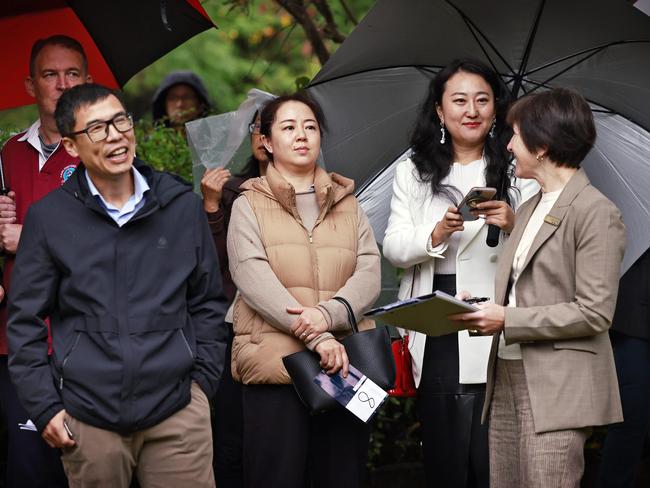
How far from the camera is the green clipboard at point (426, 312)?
4438 mm

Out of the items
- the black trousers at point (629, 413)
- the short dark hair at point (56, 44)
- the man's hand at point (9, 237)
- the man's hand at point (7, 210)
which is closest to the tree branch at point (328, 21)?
the short dark hair at point (56, 44)

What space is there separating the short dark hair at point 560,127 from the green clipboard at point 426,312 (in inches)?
27.6

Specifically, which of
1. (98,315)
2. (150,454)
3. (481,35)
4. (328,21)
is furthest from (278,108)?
(328,21)

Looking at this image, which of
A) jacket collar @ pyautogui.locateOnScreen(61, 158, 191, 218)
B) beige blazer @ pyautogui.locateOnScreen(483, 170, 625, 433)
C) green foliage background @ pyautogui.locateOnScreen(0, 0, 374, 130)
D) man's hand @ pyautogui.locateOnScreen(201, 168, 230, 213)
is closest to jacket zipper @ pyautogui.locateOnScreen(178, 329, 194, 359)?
jacket collar @ pyautogui.locateOnScreen(61, 158, 191, 218)

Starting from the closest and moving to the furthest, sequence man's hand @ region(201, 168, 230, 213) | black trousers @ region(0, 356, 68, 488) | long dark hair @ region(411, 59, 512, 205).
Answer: black trousers @ region(0, 356, 68, 488)
long dark hair @ region(411, 59, 512, 205)
man's hand @ region(201, 168, 230, 213)

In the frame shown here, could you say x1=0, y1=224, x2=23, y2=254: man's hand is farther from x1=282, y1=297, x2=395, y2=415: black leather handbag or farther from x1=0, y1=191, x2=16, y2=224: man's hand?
x1=282, y1=297, x2=395, y2=415: black leather handbag

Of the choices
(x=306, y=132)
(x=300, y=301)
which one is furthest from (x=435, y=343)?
(x=306, y=132)

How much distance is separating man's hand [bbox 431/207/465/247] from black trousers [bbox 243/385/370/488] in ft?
2.88

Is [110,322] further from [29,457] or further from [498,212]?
[498,212]

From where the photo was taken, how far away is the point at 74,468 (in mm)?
4359

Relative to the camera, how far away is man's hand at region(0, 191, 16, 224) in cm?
516

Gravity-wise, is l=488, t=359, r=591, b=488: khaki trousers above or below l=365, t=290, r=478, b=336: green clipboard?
below

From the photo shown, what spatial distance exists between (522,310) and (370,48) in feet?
6.22

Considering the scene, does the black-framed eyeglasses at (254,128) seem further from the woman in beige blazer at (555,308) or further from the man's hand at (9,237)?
the woman in beige blazer at (555,308)
